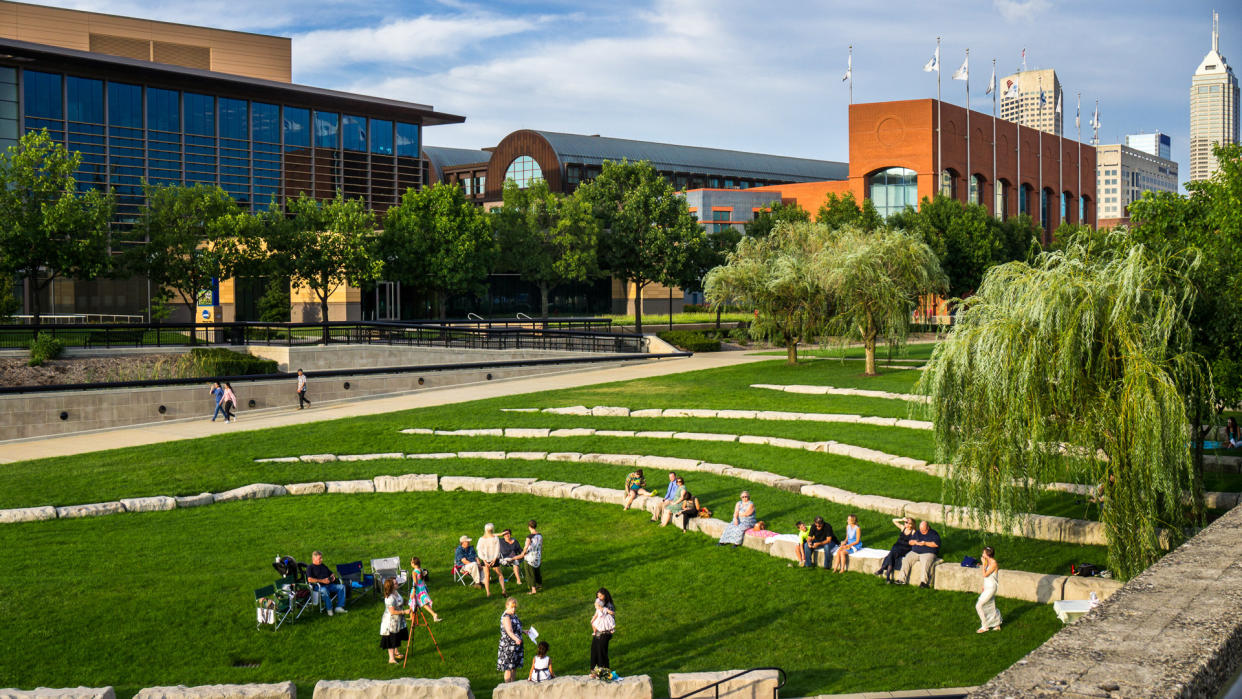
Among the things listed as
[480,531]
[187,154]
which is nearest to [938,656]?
[480,531]

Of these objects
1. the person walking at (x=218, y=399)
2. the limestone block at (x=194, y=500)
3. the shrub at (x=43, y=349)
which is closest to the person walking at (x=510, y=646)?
the limestone block at (x=194, y=500)

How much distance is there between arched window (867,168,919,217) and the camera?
75188 millimetres

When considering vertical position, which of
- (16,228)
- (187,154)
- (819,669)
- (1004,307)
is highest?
(187,154)

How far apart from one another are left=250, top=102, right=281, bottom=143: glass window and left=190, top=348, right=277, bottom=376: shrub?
34049mm

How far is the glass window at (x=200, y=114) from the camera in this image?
6644cm

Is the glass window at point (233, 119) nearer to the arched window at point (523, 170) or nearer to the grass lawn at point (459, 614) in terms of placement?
the arched window at point (523, 170)

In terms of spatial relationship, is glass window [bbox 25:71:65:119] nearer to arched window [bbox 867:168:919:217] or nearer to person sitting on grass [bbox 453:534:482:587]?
arched window [bbox 867:168:919:217]

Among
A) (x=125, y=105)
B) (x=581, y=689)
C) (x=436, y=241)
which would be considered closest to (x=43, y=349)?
(x=436, y=241)

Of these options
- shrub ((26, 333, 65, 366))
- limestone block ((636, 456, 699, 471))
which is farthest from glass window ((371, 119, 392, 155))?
limestone block ((636, 456, 699, 471))

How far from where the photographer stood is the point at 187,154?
6606cm

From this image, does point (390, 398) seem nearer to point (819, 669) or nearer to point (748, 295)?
point (748, 295)

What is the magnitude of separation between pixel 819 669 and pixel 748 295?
Result: 28113 millimetres

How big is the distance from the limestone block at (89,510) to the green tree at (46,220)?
24149 millimetres

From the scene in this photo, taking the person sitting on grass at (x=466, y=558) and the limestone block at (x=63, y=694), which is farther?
the person sitting on grass at (x=466, y=558)
